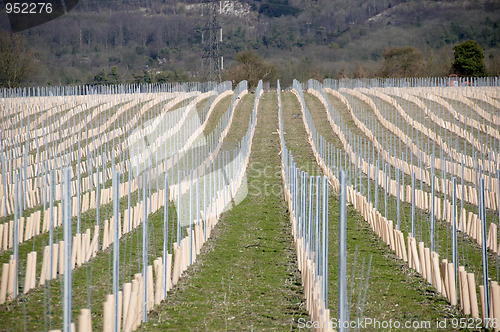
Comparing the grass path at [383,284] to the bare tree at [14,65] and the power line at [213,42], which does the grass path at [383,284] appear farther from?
the bare tree at [14,65]

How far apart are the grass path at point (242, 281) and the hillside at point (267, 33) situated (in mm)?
77339

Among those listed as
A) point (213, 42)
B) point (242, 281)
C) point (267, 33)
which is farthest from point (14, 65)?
point (267, 33)

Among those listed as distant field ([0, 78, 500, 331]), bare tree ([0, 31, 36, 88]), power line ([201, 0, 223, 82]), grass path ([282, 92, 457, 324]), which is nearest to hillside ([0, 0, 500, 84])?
bare tree ([0, 31, 36, 88])

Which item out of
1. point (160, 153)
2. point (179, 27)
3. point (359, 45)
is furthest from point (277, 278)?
point (179, 27)

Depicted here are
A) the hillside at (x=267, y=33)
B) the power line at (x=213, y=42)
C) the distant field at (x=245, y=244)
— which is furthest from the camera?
the hillside at (x=267, y=33)

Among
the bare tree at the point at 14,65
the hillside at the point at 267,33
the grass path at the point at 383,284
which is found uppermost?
the hillside at the point at 267,33

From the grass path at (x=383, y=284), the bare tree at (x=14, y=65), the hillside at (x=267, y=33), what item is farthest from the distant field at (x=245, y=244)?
the hillside at (x=267, y=33)

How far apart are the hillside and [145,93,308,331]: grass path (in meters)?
77.3

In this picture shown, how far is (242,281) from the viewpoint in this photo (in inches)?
430

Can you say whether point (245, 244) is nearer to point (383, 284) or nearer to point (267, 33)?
point (383, 284)

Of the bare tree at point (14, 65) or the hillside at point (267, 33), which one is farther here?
the hillside at point (267, 33)

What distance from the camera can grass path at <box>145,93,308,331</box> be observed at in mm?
9000

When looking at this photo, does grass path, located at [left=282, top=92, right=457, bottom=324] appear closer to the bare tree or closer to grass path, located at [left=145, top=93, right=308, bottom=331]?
grass path, located at [left=145, top=93, right=308, bottom=331]

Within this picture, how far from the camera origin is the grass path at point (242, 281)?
9.00 meters
